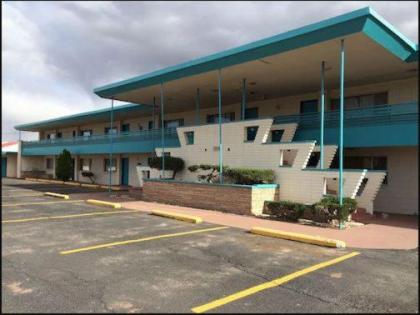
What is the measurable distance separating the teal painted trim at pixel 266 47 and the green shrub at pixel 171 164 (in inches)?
149

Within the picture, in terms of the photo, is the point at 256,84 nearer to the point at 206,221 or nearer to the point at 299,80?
the point at 299,80

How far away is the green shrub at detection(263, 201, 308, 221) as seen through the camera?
12867 mm

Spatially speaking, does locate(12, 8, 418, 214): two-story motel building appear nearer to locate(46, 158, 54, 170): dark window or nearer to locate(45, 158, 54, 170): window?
locate(45, 158, 54, 170): window

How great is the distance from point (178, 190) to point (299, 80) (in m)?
7.27

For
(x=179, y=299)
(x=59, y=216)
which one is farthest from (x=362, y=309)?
(x=59, y=216)

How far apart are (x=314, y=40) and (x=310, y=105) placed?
749 cm

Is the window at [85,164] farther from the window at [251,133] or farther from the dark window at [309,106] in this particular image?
the dark window at [309,106]

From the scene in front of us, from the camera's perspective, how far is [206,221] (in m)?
12.9

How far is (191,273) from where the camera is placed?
6723 mm

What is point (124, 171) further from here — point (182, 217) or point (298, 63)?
point (298, 63)

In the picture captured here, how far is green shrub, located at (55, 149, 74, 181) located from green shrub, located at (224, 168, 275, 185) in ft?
74.4

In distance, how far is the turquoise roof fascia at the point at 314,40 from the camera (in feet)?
37.7

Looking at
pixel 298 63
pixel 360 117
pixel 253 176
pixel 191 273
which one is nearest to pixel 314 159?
pixel 360 117

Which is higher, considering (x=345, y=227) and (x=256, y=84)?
(x=256, y=84)
